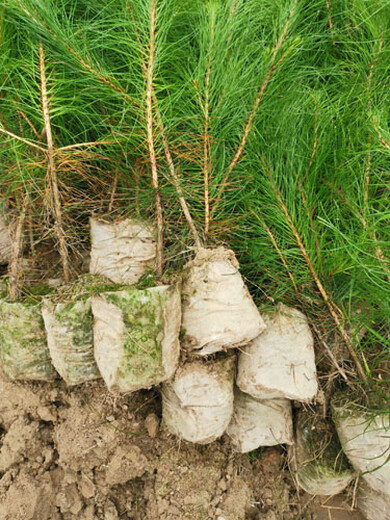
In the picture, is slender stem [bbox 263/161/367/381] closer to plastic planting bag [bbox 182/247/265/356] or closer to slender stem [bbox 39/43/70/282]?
plastic planting bag [bbox 182/247/265/356]

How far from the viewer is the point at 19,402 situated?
1400 millimetres

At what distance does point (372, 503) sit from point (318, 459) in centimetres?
26

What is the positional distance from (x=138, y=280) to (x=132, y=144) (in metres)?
0.41

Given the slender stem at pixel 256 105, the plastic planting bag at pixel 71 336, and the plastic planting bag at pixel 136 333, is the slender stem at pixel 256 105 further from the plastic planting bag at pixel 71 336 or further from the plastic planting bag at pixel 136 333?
the plastic planting bag at pixel 71 336

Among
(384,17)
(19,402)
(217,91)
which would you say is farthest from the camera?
(19,402)

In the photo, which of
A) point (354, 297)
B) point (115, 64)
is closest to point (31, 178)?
point (115, 64)


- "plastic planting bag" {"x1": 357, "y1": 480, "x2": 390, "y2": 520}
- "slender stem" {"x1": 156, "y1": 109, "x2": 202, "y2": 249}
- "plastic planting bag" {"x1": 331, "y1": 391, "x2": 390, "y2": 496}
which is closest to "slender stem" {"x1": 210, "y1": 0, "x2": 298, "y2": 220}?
"slender stem" {"x1": 156, "y1": 109, "x2": 202, "y2": 249}

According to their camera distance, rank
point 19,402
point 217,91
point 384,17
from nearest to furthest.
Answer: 1. point 217,91
2. point 384,17
3. point 19,402

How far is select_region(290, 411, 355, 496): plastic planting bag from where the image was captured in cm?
136

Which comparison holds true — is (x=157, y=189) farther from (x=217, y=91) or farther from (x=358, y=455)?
(x=358, y=455)

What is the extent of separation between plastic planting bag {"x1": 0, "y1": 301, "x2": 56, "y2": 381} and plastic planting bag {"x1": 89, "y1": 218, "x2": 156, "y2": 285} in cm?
24

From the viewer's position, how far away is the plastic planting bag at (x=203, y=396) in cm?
128

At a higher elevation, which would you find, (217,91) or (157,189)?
(217,91)

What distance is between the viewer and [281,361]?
128 centimetres
